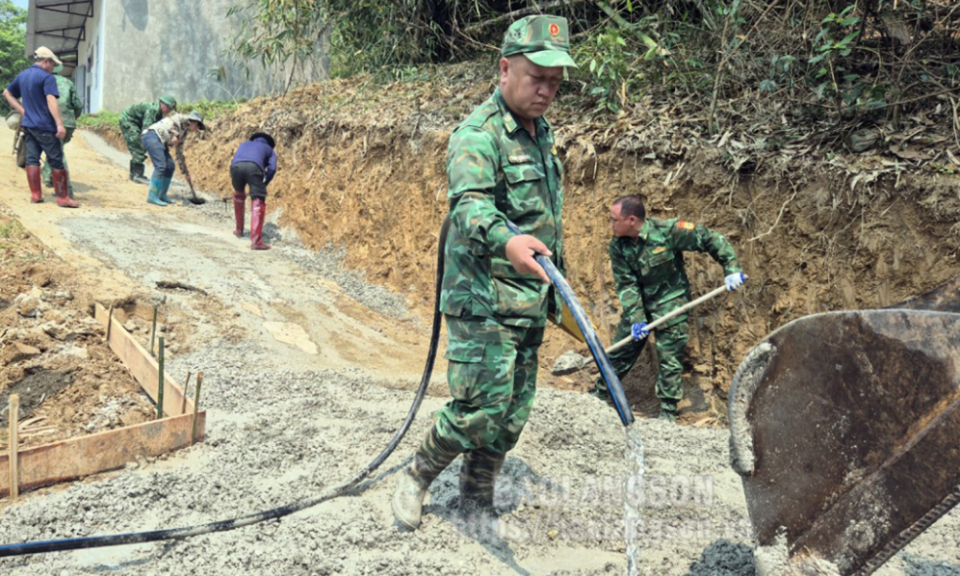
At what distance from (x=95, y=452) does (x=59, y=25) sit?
22.5 metres

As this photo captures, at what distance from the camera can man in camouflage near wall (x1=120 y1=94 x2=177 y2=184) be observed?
10.5m

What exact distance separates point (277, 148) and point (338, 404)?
724 cm

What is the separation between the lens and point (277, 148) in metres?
10.6

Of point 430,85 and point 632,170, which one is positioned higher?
point 430,85

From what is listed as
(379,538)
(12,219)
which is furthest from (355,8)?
(379,538)

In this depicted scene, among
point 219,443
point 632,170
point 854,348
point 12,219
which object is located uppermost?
point 632,170

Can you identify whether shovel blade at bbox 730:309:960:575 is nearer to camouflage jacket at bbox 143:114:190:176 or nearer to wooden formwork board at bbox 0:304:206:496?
wooden formwork board at bbox 0:304:206:496

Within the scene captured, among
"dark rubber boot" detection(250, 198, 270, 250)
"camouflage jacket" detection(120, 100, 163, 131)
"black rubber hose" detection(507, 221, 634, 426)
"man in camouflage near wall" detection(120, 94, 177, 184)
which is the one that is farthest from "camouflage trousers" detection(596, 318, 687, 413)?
"camouflage jacket" detection(120, 100, 163, 131)

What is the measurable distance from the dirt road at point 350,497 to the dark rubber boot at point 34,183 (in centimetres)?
284

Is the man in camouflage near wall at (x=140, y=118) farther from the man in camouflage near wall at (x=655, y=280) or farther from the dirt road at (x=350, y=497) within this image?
the man in camouflage near wall at (x=655, y=280)

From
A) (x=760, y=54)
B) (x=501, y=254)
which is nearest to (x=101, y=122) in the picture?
(x=760, y=54)

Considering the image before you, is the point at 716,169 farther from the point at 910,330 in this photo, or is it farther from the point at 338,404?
the point at 910,330

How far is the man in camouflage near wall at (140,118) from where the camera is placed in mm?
10461

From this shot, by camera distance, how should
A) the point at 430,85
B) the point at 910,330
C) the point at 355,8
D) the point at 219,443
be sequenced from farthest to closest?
the point at 355,8, the point at 430,85, the point at 219,443, the point at 910,330
